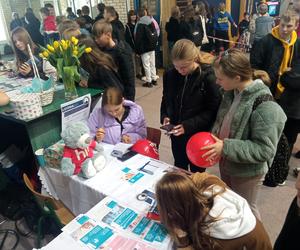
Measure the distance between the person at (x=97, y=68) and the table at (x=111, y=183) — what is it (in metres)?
0.68

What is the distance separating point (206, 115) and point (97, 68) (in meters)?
1.05

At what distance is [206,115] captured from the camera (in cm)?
196

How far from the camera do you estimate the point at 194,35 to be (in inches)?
222

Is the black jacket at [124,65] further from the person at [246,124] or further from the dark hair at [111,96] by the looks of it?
the person at [246,124]

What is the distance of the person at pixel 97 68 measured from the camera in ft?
7.65

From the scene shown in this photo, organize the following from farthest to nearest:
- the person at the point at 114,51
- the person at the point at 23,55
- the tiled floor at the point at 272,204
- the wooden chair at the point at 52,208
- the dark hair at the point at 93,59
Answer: the person at the point at 23,55, the person at the point at 114,51, the dark hair at the point at 93,59, the tiled floor at the point at 272,204, the wooden chair at the point at 52,208

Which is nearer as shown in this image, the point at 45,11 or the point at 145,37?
the point at 145,37

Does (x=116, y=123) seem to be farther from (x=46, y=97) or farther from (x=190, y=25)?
(x=190, y=25)

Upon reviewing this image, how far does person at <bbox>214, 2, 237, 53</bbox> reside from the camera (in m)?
6.79

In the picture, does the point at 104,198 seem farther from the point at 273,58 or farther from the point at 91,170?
the point at 273,58

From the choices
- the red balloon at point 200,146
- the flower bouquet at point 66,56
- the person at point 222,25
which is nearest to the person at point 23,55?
the flower bouquet at point 66,56

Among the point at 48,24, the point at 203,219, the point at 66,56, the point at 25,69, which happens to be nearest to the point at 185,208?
the point at 203,219

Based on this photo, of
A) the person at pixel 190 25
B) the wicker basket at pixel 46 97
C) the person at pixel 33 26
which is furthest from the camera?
the person at pixel 33 26

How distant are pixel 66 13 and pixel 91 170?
662 cm
